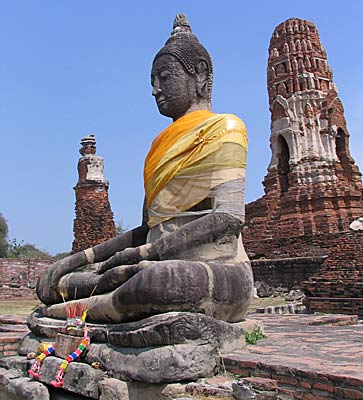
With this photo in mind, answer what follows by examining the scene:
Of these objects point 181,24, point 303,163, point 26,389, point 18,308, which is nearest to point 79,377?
point 26,389

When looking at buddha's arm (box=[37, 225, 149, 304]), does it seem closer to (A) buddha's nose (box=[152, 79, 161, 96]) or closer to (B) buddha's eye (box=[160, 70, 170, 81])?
(A) buddha's nose (box=[152, 79, 161, 96])

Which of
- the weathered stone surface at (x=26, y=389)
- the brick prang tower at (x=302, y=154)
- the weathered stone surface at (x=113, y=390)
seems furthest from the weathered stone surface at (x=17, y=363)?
the brick prang tower at (x=302, y=154)

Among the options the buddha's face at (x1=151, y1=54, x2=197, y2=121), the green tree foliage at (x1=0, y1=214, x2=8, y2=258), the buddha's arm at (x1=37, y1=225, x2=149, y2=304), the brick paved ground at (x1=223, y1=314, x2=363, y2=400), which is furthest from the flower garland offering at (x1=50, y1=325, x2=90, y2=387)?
the green tree foliage at (x1=0, y1=214, x2=8, y2=258)

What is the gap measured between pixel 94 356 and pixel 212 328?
833 millimetres

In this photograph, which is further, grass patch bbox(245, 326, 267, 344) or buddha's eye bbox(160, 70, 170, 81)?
buddha's eye bbox(160, 70, 170, 81)

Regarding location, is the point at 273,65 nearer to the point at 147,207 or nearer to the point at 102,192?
the point at 102,192

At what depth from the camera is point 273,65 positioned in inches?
813

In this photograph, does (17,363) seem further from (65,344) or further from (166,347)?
(166,347)

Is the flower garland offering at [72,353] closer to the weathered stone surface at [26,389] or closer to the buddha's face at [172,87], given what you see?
the weathered stone surface at [26,389]

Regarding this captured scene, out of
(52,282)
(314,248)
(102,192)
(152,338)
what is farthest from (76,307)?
(102,192)

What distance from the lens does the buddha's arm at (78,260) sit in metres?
4.46

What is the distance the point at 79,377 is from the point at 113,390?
0.35 m

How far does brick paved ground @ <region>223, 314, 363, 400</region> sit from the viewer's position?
2.46m

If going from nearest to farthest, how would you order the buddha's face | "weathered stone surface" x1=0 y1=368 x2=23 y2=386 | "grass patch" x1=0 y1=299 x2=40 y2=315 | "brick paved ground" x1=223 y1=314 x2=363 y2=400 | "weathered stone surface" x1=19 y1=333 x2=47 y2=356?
"brick paved ground" x1=223 y1=314 x2=363 y2=400, "weathered stone surface" x1=0 y1=368 x2=23 y2=386, "weathered stone surface" x1=19 y1=333 x2=47 y2=356, the buddha's face, "grass patch" x1=0 y1=299 x2=40 y2=315
